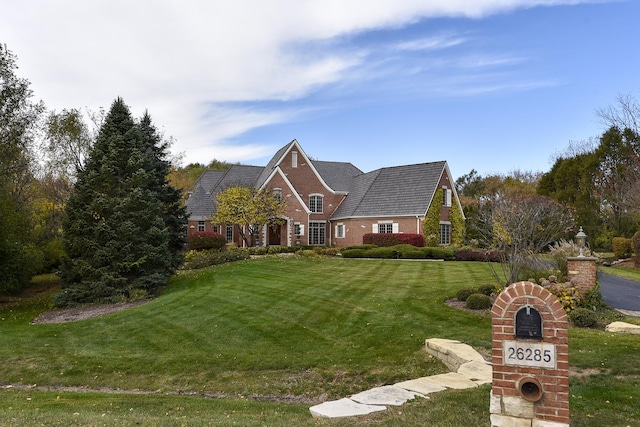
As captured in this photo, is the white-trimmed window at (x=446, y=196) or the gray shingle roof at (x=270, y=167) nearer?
the white-trimmed window at (x=446, y=196)

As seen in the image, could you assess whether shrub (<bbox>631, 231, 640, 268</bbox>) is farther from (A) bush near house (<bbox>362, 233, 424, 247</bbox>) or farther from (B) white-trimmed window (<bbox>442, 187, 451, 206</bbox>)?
(B) white-trimmed window (<bbox>442, 187, 451, 206</bbox>)

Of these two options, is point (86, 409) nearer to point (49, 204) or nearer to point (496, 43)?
point (496, 43)

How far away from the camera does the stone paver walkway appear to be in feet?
22.1

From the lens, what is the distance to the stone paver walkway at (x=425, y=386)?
674cm

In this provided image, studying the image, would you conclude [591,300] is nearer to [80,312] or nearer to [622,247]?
[80,312]

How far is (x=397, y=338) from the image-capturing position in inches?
438

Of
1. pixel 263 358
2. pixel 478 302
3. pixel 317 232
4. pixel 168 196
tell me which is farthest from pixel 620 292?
pixel 317 232

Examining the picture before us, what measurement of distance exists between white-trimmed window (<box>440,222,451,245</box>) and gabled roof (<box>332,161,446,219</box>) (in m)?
3.08

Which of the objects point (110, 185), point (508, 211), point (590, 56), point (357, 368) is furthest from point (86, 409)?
point (590, 56)

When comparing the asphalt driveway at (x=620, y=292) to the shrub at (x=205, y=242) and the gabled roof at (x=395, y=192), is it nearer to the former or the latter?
the gabled roof at (x=395, y=192)

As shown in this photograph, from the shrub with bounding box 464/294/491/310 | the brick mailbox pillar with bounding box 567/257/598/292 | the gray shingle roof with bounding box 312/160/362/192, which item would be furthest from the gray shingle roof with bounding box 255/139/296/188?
the brick mailbox pillar with bounding box 567/257/598/292

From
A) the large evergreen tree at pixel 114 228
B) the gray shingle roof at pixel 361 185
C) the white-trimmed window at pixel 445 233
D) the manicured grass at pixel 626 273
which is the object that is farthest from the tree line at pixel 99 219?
the manicured grass at pixel 626 273

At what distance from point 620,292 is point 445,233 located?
19588mm

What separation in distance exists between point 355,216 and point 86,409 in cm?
3264
